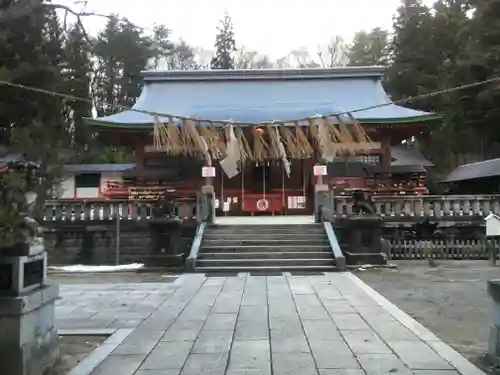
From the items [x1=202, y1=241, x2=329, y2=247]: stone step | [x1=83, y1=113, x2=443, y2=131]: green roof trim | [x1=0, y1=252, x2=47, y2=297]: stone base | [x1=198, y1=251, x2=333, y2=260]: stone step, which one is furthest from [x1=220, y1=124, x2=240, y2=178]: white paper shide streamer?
[x1=83, y1=113, x2=443, y2=131]: green roof trim

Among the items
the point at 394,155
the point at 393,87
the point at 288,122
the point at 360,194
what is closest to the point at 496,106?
the point at 394,155

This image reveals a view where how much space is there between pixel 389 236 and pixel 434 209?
5.21 ft

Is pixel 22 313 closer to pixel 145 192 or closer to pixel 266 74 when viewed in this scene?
pixel 145 192

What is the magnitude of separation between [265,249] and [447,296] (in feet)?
19.1

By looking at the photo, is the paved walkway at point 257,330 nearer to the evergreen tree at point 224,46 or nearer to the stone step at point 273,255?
the stone step at point 273,255

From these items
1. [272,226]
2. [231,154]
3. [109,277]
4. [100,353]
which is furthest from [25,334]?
[272,226]

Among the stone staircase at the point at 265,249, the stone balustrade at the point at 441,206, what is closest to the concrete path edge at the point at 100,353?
the stone staircase at the point at 265,249

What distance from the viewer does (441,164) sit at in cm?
3769

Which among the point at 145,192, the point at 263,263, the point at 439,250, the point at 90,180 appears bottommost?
the point at 263,263

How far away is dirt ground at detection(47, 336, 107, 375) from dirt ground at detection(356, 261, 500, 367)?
148 inches

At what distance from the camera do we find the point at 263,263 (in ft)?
44.6

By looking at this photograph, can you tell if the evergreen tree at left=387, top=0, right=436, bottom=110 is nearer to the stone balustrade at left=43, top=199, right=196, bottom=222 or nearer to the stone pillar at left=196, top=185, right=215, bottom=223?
the stone pillar at left=196, top=185, right=215, bottom=223

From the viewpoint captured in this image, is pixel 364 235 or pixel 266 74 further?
pixel 266 74

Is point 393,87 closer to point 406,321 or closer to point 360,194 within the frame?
point 360,194
